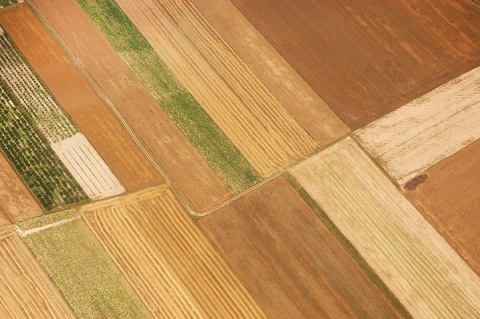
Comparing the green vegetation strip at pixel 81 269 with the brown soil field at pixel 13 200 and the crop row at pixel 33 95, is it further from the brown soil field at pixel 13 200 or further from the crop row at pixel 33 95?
the crop row at pixel 33 95

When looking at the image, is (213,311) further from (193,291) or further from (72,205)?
(72,205)

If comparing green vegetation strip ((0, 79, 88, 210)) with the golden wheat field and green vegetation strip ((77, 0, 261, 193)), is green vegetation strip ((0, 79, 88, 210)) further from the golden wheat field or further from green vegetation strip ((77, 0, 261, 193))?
green vegetation strip ((77, 0, 261, 193))

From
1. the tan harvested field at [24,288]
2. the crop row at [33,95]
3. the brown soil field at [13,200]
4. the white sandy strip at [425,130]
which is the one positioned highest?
the crop row at [33,95]

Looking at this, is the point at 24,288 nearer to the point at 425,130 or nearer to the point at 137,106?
the point at 137,106

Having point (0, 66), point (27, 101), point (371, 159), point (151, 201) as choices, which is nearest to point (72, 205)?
point (151, 201)

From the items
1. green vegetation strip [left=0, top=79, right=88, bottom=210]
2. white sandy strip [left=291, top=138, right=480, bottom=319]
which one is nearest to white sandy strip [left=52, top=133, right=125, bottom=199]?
green vegetation strip [left=0, top=79, right=88, bottom=210]

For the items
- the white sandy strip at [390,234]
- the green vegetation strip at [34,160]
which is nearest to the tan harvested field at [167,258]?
the green vegetation strip at [34,160]

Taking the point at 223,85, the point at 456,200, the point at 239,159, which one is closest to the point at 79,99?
the point at 223,85
